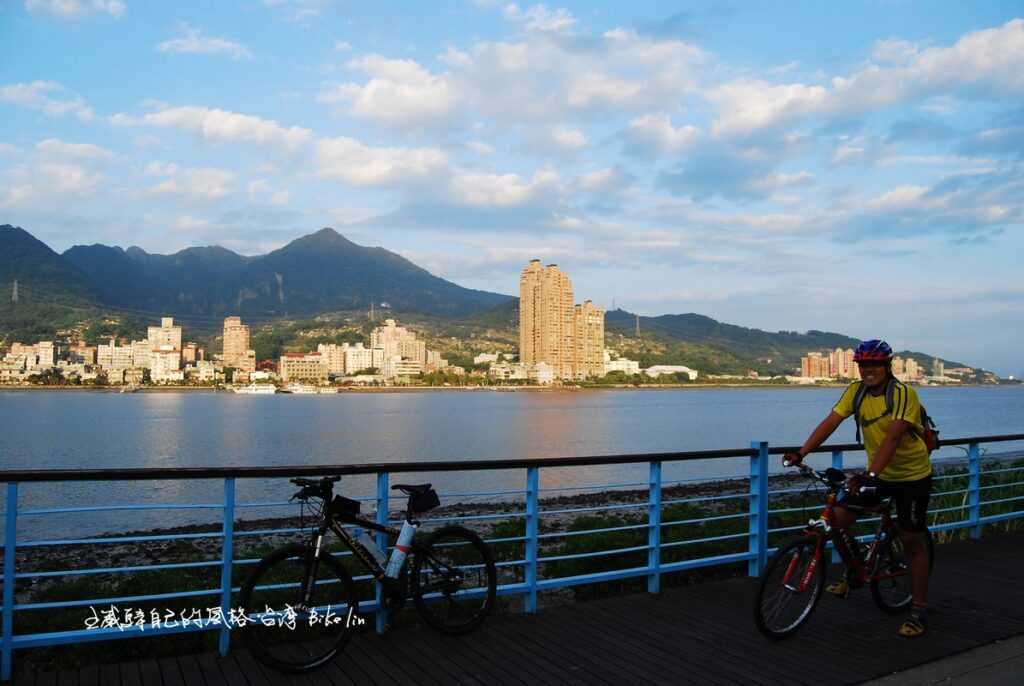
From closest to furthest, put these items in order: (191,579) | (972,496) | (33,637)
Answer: (33,637), (972,496), (191,579)

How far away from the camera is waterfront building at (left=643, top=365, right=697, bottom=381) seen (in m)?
192

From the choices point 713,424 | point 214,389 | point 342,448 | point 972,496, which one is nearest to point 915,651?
point 972,496

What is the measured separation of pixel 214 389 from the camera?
174 meters

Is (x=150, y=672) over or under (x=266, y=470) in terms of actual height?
under

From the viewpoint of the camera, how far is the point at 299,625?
14.4 ft

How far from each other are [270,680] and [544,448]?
44209mm

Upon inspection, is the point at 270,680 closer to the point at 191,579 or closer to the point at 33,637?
the point at 33,637

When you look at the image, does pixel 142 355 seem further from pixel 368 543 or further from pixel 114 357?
pixel 368 543

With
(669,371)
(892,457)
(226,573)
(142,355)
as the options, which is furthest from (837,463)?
(142,355)

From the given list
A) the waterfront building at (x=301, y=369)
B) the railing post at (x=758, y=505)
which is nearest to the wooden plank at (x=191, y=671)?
the railing post at (x=758, y=505)

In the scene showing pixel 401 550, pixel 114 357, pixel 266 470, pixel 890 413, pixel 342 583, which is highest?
pixel 890 413

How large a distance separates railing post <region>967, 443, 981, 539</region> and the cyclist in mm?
3678

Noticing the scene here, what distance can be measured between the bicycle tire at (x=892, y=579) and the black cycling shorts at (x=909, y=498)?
0.52 ft

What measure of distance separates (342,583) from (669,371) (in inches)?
7589
